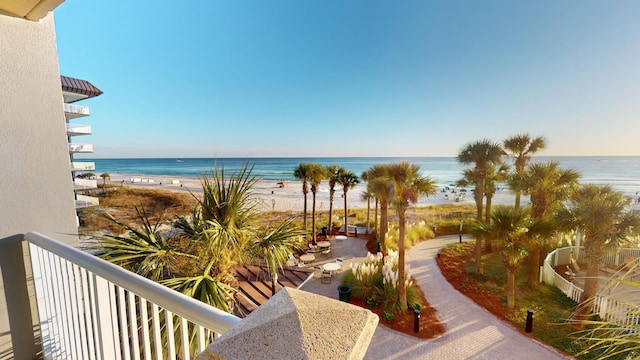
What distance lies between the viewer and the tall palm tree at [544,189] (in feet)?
27.1

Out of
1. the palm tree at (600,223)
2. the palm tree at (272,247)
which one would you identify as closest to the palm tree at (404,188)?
the palm tree at (600,223)

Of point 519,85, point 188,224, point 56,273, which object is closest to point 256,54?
point 188,224

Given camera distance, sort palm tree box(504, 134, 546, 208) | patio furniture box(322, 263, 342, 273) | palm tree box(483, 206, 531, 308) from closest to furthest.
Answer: palm tree box(483, 206, 531, 308) < patio furniture box(322, 263, 342, 273) < palm tree box(504, 134, 546, 208)

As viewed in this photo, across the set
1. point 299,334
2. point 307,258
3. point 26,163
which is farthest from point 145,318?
point 307,258

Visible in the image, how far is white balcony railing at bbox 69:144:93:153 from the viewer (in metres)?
15.2

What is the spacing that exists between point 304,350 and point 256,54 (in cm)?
1974

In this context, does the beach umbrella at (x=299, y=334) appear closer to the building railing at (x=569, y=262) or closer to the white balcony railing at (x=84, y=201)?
the building railing at (x=569, y=262)

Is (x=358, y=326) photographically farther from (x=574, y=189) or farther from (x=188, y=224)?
(x=574, y=189)

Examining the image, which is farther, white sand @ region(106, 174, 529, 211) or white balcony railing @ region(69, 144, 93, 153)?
white sand @ region(106, 174, 529, 211)

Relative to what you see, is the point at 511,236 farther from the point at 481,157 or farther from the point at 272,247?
the point at 272,247

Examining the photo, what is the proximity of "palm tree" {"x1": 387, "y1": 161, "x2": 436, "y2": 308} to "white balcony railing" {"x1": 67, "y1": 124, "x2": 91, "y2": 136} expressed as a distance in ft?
59.3

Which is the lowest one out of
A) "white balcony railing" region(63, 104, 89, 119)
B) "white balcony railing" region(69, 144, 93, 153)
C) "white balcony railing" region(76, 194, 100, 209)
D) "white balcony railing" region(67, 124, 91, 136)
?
"white balcony railing" region(76, 194, 100, 209)

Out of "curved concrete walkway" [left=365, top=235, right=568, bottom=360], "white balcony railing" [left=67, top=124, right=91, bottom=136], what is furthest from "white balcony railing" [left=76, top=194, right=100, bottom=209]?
"curved concrete walkway" [left=365, top=235, right=568, bottom=360]

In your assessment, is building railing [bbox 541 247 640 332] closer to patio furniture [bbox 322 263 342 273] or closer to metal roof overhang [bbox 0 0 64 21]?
patio furniture [bbox 322 263 342 273]
